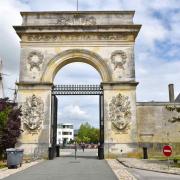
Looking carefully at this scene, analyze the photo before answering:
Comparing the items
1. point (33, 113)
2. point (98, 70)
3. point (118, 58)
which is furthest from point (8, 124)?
point (118, 58)

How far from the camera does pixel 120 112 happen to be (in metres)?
23.6

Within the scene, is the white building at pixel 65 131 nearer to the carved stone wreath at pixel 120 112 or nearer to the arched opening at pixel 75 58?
the arched opening at pixel 75 58

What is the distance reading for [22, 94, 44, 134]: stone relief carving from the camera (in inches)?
924

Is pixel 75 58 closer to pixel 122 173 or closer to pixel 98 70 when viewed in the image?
pixel 98 70

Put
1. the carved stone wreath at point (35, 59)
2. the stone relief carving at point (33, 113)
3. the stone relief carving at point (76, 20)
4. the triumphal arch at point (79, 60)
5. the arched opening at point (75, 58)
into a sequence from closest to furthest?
the triumphal arch at point (79, 60) < the stone relief carving at point (33, 113) < the arched opening at point (75, 58) < the carved stone wreath at point (35, 59) < the stone relief carving at point (76, 20)

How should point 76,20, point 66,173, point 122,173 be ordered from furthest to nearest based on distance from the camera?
point 76,20
point 66,173
point 122,173

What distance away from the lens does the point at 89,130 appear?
313 ft

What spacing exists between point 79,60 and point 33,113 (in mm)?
4945

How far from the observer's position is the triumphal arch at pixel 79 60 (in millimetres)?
23344

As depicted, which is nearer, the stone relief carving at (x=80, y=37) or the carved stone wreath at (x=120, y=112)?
the carved stone wreath at (x=120, y=112)

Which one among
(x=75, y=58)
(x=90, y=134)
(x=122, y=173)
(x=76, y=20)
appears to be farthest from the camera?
(x=90, y=134)

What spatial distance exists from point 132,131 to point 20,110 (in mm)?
7425

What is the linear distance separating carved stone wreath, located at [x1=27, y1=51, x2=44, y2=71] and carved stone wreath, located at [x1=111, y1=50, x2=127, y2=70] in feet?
16.4

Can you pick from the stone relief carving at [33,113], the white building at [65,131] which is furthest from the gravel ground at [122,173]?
the white building at [65,131]
